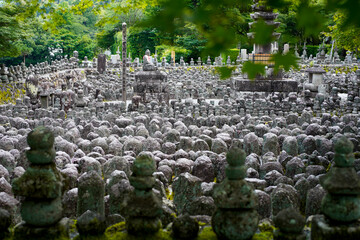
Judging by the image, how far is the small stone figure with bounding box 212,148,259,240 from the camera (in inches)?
101

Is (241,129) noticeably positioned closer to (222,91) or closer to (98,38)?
(222,91)

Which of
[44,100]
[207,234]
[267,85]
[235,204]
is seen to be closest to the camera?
[235,204]

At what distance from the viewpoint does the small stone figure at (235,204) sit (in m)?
2.57

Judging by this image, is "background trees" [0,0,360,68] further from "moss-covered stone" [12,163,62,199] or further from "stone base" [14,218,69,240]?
"stone base" [14,218,69,240]

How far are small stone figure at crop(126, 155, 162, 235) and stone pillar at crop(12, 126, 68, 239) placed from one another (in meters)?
0.46

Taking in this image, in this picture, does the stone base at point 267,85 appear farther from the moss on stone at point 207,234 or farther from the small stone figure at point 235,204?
the small stone figure at point 235,204

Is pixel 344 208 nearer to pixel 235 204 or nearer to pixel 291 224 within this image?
pixel 291 224

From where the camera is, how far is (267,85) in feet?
49.9

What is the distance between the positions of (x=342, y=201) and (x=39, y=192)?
1803 mm

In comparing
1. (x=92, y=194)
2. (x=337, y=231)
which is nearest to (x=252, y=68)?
(x=337, y=231)

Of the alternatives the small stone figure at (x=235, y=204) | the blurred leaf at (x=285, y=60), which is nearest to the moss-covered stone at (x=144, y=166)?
the small stone figure at (x=235, y=204)

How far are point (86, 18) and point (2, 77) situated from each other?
125 feet

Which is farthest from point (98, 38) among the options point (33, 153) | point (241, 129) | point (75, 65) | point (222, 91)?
point (33, 153)

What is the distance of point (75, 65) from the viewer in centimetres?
2628
